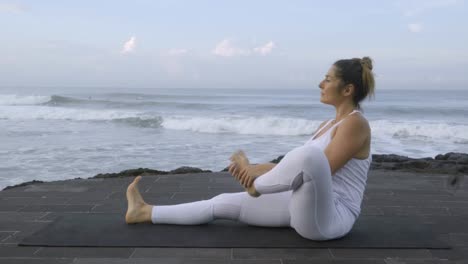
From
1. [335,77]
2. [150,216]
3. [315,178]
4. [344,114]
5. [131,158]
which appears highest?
[335,77]

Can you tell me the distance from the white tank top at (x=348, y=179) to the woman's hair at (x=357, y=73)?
235 mm

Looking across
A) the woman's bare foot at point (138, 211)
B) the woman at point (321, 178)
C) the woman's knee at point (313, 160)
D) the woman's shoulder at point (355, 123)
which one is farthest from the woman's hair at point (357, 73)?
the woman's bare foot at point (138, 211)

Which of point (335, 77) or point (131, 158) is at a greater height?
point (335, 77)

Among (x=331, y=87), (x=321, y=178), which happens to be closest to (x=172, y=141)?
(x=331, y=87)

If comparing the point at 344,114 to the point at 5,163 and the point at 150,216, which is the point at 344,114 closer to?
the point at 150,216

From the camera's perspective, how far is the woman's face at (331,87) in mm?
2678

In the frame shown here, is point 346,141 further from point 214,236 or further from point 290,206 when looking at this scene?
point 214,236

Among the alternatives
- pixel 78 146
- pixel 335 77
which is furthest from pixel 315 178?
pixel 78 146

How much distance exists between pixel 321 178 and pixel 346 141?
0.27m

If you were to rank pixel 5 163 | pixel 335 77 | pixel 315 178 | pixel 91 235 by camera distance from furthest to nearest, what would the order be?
pixel 5 163 → pixel 91 235 → pixel 335 77 → pixel 315 178

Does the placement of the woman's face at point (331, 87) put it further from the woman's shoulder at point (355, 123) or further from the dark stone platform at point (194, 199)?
the dark stone platform at point (194, 199)

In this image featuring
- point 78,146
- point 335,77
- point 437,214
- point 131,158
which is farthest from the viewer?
point 78,146

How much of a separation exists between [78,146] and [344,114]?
31.5 feet

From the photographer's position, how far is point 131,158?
9727 millimetres
